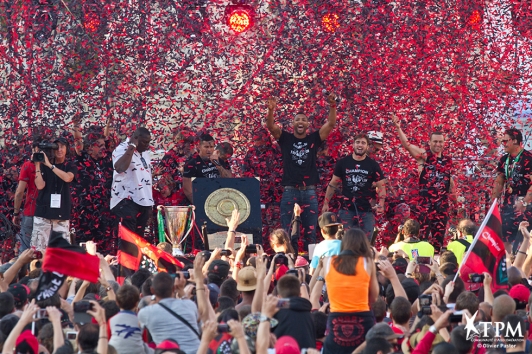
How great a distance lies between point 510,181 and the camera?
13.2 meters

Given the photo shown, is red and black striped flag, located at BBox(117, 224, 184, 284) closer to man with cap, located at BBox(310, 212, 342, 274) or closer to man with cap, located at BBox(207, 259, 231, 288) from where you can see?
man with cap, located at BBox(207, 259, 231, 288)

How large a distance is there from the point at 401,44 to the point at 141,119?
3.58 m

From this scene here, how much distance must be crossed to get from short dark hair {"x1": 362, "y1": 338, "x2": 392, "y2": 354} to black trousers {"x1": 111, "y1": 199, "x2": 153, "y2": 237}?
6573 millimetres

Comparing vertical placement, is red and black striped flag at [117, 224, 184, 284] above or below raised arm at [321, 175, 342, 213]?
below

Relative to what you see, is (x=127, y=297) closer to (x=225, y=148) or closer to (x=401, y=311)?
(x=401, y=311)

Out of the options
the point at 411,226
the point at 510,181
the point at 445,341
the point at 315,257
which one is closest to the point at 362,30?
the point at 510,181

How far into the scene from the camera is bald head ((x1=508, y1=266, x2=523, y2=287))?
29.1 ft

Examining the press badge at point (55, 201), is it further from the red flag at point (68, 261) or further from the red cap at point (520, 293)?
the red cap at point (520, 293)

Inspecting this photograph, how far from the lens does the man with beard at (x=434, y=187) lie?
13453 millimetres

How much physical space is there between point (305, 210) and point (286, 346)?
6446mm

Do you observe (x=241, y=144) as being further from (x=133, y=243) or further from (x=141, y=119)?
(x=133, y=243)

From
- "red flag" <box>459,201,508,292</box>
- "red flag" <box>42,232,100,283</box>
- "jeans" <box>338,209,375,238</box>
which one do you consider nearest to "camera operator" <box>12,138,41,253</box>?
"jeans" <box>338,209,375,238</box>

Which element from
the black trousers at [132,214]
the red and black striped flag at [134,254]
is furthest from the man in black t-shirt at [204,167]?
the red and black striped flag at [134,254]

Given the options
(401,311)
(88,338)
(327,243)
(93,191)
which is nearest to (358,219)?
(327,243)
